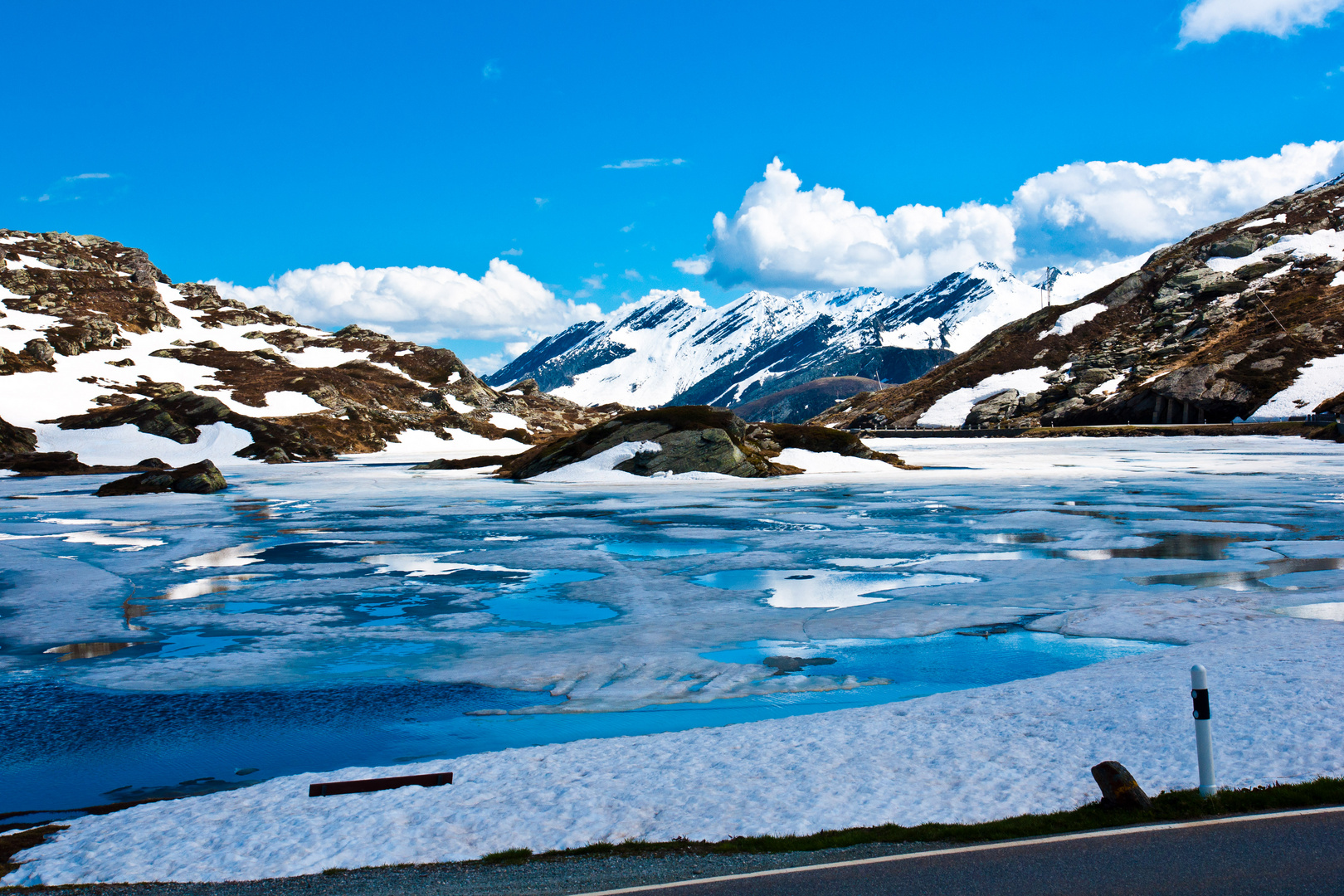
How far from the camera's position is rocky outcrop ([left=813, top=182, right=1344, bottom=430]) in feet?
331

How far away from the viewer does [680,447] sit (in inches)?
2173

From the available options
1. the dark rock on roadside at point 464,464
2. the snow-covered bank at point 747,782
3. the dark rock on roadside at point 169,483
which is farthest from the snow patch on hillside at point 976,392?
the snow-covered bank at point 747,782

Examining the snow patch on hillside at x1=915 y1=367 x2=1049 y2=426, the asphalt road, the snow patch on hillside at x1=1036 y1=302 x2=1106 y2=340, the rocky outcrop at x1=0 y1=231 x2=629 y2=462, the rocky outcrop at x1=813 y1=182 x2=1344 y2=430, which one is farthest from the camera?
the snow patch on hillside at x1=1036 y1=302 x2=1106 y2=340

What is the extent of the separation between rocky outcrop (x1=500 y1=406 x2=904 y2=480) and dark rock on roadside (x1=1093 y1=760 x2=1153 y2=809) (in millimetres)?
43986

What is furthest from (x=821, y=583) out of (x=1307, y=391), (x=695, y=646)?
(x=1307, y=391)

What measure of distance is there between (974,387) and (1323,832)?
490ft

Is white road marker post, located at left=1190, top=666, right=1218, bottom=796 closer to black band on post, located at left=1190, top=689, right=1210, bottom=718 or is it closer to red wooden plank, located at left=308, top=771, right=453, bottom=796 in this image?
black band on post, located at left=1190, top=689, right=1210, bottom=718

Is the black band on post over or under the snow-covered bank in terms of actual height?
over

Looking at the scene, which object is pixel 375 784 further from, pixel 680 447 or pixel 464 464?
pixel 464 464

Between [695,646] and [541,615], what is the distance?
4112 mm

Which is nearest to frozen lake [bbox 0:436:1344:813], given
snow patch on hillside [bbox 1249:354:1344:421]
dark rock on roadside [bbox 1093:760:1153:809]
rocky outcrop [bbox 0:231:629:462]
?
dark rock on roadside [bbox 1093:760:1153:809]

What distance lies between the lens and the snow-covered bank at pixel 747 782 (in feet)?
24.3

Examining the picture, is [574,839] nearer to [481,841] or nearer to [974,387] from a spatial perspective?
[481,841]

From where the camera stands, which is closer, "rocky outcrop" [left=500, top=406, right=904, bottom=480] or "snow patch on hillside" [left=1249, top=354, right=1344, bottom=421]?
"rocky outcrop" [left=500, top=406, right=904, bottom=480]
